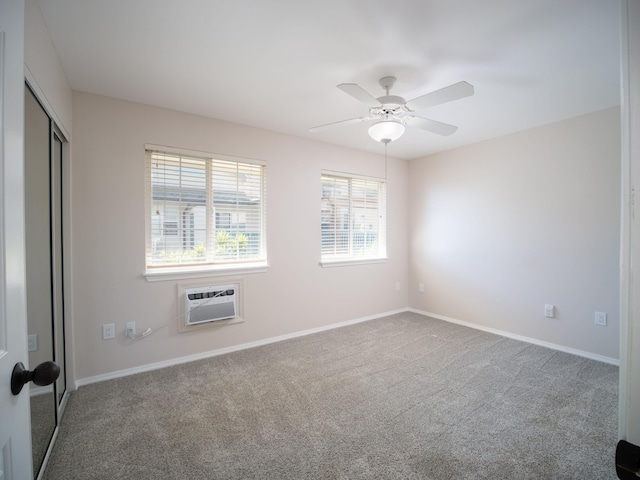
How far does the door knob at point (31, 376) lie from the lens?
0.69m

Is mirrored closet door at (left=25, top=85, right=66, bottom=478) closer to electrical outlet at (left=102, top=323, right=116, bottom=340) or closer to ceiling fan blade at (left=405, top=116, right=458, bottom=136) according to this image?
electrical outlet at (left=102, top=323, right=116, bottom=340)

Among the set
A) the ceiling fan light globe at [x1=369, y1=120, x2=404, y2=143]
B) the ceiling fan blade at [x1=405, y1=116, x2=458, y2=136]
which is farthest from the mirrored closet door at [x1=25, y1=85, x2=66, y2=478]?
the ceiling fan blade at [x1=405, y1=116, x2=458, y2=136]

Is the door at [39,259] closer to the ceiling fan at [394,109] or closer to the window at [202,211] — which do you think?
the window at [202,211]

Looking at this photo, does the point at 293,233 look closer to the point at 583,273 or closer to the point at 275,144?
the point at 275,144

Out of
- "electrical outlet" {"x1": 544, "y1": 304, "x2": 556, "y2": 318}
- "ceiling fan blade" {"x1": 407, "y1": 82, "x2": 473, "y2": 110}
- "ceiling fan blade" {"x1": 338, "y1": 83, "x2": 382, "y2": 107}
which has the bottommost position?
"electrical outlet" {"x1": 544, "y1": 304, "x2": 556, "y2": 318}

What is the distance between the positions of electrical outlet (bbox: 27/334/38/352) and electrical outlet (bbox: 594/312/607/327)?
15.0 ft

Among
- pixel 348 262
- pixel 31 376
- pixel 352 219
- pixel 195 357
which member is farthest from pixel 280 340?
pixel 31 376

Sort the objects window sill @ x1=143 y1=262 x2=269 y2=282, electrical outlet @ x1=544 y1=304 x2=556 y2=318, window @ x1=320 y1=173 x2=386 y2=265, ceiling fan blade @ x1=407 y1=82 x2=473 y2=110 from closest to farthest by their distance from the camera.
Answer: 1. ceiling fan blade @ x1=407 y1=82 x2=473 y2=110
2. window sill @ x1=143 y1=262 x2=269 y2=282
3. electrical outlet @ x1=544 y1=304 x2=556 y2=318
4. window @ x1=320 y1=173 x2=386 y2=265

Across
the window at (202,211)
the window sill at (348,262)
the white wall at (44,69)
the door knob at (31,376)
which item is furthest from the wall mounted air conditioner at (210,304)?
the door knob at (31,376)

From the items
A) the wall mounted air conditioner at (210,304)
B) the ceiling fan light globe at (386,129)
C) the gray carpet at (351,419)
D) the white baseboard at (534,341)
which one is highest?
the ceiling fan light globe at (386,129)

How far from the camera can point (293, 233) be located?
3590mm

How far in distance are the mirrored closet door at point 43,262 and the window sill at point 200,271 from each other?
2.21 feet

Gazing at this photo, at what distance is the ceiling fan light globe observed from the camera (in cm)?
224

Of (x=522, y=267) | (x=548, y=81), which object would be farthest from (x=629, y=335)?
(x=522, y=267)
